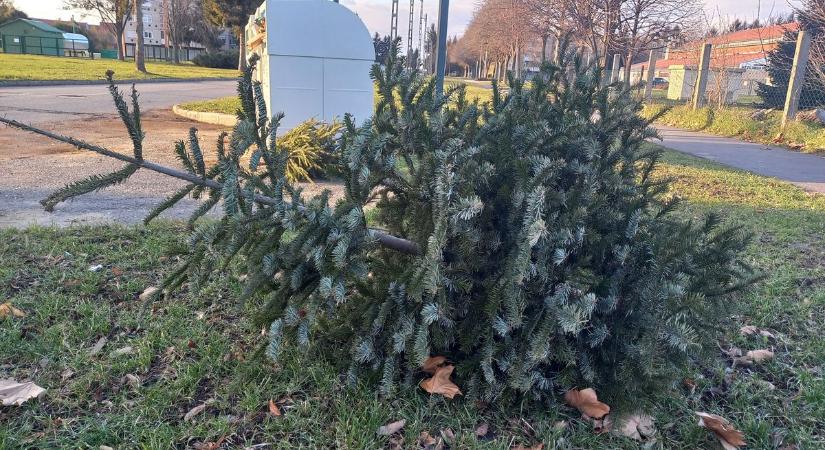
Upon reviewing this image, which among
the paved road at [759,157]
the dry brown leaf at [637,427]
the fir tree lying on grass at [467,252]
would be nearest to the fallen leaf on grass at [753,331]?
the fir tree lying on grass at [467,252]

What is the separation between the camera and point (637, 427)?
7.80 feet

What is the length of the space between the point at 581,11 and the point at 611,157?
1590 cm

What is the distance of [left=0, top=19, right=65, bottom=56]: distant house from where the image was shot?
2173 inches

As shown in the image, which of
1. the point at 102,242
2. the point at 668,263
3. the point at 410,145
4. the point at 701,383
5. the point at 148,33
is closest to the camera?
the point at 668,263

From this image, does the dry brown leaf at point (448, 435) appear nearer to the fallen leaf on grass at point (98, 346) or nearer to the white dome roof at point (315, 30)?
the fallen leaf on grass at point (98, 346)

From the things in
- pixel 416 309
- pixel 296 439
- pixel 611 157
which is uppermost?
pixel 611 157

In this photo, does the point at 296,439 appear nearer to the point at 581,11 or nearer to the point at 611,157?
the point at 611,157

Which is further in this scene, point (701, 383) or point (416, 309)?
point (701, 383)

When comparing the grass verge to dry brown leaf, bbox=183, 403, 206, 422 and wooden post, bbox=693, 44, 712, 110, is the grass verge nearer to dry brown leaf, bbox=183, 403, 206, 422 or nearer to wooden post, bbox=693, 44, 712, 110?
wooden post, bbox=693, 44, 712, 110

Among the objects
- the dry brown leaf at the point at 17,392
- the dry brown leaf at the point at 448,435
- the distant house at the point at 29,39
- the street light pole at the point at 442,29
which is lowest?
the dry brown leaf at the point at 448,435

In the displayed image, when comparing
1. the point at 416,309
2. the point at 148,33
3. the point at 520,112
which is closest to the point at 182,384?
the point at 416,309

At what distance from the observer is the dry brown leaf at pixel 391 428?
7.46ft

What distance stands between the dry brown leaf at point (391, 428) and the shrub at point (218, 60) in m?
51.9

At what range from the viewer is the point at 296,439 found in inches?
87.7
